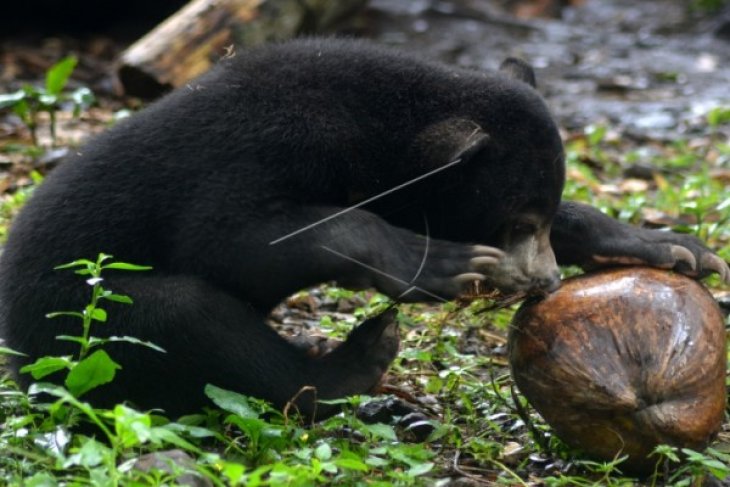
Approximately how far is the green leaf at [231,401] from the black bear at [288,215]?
0.29 meters

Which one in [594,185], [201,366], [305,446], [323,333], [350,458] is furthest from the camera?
[594,185]

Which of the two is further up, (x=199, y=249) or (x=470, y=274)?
(x=199, y=249)

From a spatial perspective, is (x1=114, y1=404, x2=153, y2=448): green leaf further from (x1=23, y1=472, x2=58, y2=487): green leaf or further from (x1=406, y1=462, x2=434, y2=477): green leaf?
(x1=406, y1=462, x2=434, y2=477): green leaf

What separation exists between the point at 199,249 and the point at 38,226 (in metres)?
0.65

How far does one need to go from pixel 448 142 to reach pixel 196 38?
176 inches

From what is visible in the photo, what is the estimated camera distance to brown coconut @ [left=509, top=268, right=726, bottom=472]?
382cm

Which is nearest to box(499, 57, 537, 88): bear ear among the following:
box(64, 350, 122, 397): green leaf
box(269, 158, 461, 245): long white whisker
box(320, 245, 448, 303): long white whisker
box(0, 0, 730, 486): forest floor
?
box(269, 158, 461, 245): long white whisker

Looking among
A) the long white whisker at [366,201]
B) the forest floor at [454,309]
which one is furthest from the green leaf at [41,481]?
the long white whisker at [366,201]

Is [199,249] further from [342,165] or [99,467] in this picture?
[99,467]

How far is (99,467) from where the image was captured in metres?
3.26

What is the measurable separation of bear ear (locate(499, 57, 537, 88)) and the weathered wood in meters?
3.41

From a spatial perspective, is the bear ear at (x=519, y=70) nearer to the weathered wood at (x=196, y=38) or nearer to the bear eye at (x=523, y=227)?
the bear eye at (x=523, y=227)

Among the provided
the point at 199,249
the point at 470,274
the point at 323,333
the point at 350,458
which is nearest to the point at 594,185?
the point at 323,333

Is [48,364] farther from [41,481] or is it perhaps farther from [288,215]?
[288,215]
